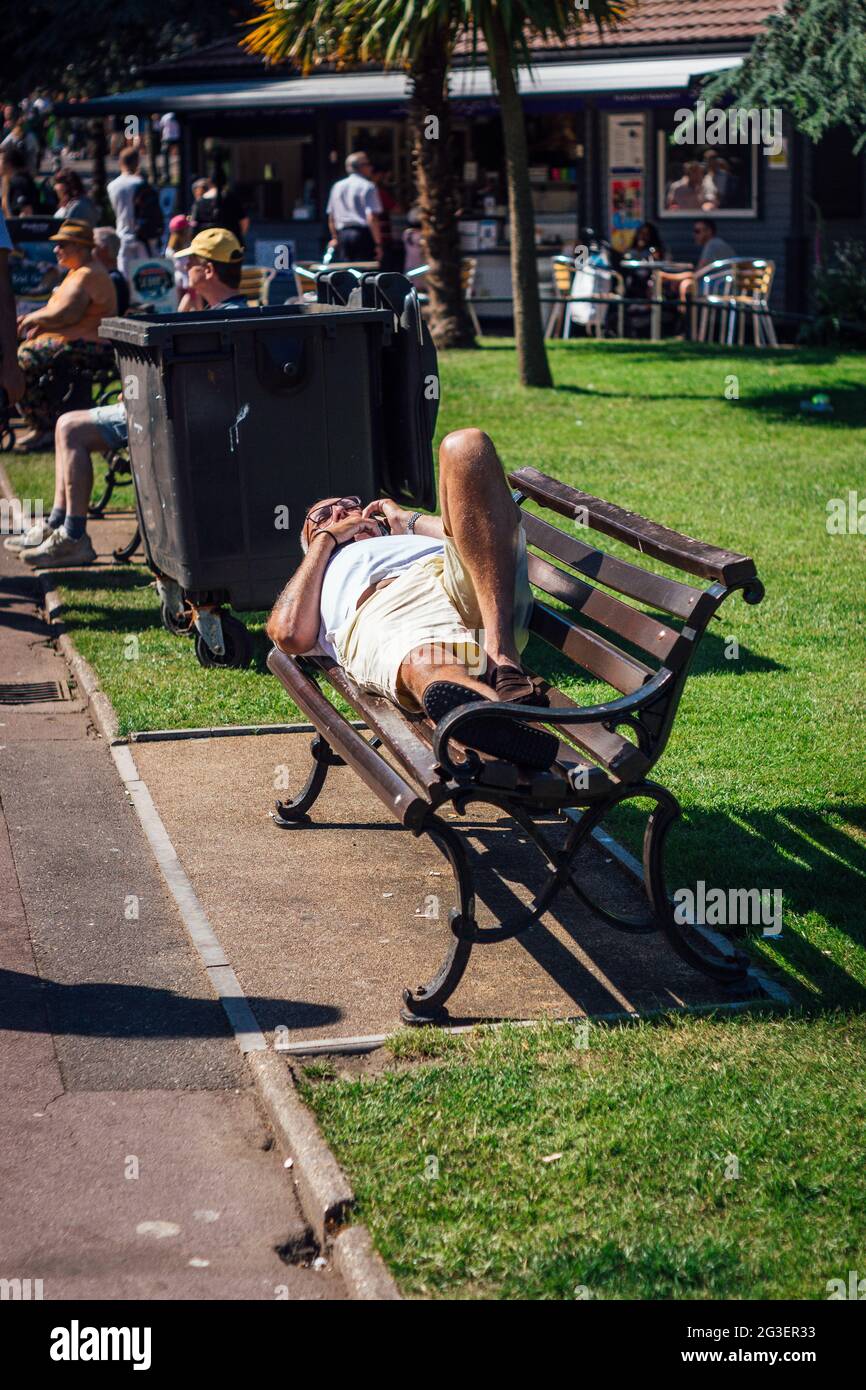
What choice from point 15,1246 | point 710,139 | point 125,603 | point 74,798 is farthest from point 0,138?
point 15,1246

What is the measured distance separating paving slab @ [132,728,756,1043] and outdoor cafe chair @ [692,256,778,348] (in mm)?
14713

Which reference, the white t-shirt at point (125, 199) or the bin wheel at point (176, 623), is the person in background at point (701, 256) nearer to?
the white t-shirt at point (125, 199)

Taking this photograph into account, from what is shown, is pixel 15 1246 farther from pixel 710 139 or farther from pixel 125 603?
pixel 710 139

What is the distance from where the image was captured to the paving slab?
4.41m

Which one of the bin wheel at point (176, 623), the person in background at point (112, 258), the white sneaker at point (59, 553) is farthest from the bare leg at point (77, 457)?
the person in background at point (112, 258)

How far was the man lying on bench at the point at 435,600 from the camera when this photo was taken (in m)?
4.42

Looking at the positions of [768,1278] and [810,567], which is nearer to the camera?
[768,1278]

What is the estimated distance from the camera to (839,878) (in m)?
5.12

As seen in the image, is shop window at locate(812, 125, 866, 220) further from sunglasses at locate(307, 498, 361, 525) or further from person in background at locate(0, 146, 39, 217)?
sunglasses at locate(307, 498, 361, 525)

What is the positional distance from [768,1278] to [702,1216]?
0.76 feet

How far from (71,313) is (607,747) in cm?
675

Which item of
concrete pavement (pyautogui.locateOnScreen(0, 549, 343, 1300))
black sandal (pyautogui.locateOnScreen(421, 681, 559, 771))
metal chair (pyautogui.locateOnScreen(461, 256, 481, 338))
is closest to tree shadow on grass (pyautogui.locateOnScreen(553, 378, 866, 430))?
metal chair (pyautogui.locateOnScreen(461, 256, 481, 338))

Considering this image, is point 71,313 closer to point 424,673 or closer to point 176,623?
point 176,623

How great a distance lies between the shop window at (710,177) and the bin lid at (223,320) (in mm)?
15928
